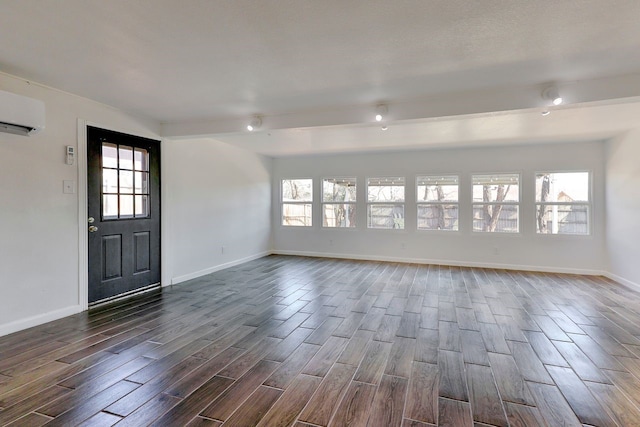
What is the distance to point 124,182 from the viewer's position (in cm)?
413

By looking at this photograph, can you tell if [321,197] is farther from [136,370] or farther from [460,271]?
[136,370]

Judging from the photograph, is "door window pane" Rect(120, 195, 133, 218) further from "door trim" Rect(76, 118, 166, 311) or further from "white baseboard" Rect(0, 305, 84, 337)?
"white baseboard" Rect(0, 305, 84, 337)

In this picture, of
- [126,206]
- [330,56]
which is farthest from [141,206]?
[330,56]

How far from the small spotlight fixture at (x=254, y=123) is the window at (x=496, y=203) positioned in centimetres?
458

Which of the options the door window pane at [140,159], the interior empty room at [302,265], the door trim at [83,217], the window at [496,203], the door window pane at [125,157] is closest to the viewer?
the interior empty room at [302,265]

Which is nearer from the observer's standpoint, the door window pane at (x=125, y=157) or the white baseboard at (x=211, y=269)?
the door window pane at (x=125, y=157)

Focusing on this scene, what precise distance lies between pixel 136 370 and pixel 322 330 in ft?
5.26

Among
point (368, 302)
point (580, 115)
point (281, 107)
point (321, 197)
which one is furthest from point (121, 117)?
point (580, 115)

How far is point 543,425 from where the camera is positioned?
5.81ft

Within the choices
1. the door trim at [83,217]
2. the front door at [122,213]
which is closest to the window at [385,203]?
the front door at [122,213]

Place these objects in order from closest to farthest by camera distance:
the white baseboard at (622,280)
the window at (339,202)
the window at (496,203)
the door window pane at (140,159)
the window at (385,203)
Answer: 1. the door window pane at (140,159)
2. the white baseboard at (622,280)
3. the window at (496,203)
4. the window at (385,203)
5. the window at (339,202)

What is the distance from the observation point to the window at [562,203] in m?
5.79

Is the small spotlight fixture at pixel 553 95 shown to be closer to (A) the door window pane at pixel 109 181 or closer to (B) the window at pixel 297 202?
(A) the door window pane at pixel 109 181

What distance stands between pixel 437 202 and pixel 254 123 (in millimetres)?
4333
